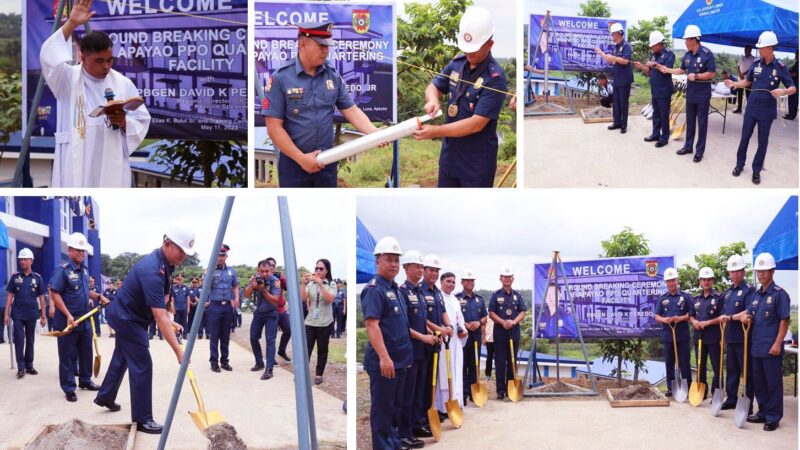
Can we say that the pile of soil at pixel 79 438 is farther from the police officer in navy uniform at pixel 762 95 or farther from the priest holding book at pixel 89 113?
the police officer in navy uniform at pixel 762 95

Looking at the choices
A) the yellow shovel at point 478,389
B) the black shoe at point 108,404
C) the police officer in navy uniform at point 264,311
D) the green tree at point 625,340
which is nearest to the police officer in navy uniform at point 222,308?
the police officer in navy uniform at point 264,311

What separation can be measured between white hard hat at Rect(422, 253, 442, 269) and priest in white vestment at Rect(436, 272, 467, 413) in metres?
0.12

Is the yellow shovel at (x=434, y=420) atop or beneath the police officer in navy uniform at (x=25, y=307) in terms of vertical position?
beneath

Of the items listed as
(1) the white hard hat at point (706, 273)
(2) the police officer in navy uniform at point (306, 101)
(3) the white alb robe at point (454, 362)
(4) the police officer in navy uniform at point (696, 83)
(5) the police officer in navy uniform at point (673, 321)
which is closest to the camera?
(2) the police officer in navy uniform at point (306, 101)

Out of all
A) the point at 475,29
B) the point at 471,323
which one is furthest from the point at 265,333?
the point at 475,29

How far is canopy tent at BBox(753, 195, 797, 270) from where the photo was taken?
238 inches

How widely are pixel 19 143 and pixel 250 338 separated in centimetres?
185

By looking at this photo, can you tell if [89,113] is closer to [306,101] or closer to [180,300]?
[180,300]

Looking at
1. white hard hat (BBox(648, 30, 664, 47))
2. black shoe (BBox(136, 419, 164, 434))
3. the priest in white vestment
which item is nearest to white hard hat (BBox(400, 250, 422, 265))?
the priest in white vestment

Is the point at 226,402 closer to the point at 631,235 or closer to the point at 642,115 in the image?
the point at 631,235

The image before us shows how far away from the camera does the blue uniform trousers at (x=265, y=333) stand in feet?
20.1

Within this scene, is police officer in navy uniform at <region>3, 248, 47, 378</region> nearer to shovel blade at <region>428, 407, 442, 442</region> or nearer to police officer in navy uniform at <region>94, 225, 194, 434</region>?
police officer in navy uniform at <region>94, 225, 194, 434</region>

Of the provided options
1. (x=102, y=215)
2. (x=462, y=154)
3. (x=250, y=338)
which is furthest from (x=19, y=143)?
(x=462, y=154)

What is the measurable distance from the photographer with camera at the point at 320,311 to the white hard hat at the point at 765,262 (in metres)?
2.66
